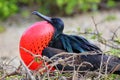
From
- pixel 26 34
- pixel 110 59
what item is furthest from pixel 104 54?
pixel 26 34

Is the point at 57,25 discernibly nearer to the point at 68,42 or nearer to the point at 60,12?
the point at 68,42

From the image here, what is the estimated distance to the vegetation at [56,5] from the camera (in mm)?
6066

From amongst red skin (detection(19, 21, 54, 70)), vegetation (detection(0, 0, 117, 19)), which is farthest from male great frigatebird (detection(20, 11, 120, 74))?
vegetation (detection(0, 0, 117, 19))

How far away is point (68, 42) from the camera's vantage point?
7.80 ft

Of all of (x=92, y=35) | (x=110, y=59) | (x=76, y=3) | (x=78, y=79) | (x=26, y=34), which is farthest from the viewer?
(x=76, y=3)

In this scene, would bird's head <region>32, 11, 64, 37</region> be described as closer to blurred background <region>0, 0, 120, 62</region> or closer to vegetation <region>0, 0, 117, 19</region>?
blurred background <region>0, 0, 120, 62</region>

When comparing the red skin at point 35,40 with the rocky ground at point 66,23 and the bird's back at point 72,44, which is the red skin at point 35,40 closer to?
the bird's back at point 72,44

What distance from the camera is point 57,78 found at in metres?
2.04

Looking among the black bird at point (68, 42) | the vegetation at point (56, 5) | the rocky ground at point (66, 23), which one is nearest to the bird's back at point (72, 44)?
the black bird at point (68, 42)

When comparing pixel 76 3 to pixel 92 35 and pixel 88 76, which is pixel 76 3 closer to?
pixel 92 35

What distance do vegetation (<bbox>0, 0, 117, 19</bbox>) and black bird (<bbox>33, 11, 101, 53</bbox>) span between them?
11.9ft

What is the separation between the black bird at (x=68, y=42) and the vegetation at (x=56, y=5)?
3.63 meters

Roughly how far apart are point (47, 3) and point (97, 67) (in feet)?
13.8

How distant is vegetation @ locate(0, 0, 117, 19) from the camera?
19.9 ft
